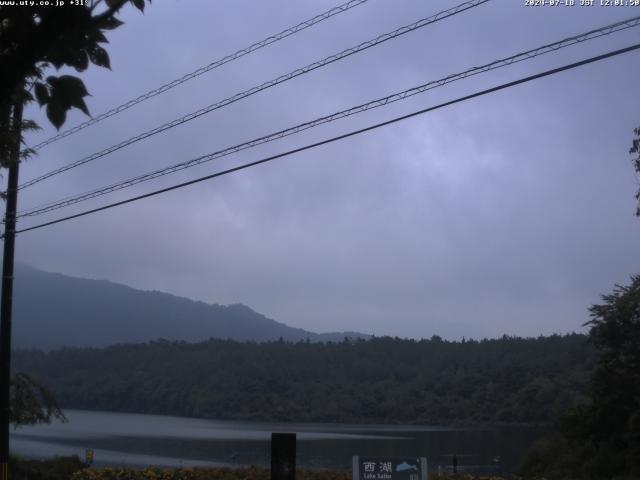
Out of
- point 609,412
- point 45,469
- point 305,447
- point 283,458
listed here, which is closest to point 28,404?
point 45,469

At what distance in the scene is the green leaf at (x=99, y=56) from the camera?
199 inches

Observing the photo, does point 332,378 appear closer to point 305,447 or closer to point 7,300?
point 305,447

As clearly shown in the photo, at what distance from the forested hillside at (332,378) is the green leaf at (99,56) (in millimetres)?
47932

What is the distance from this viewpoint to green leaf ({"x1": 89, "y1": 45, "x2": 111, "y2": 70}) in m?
5.05

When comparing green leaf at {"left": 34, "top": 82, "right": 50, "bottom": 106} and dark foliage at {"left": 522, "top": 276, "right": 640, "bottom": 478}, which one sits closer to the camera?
green leaf at {"left": 34, "top": 82, "right": 50, "bottom": 106}

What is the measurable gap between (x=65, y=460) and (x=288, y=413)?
63787mm

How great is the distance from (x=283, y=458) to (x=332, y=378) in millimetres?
80662

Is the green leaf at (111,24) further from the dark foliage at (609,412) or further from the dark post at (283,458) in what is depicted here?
the dark foliage at (609,412)

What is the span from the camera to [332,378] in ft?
302

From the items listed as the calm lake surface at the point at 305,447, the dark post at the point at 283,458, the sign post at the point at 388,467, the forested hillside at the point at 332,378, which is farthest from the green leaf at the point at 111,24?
the forested hillside at the point at 332,378

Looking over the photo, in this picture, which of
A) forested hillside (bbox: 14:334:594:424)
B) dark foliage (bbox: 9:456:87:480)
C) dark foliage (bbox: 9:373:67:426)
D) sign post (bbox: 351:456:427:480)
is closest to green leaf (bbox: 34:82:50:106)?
sign post (bbox: 351:456:427:480)

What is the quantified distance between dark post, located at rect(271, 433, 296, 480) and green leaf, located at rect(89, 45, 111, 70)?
8360 millimetres
